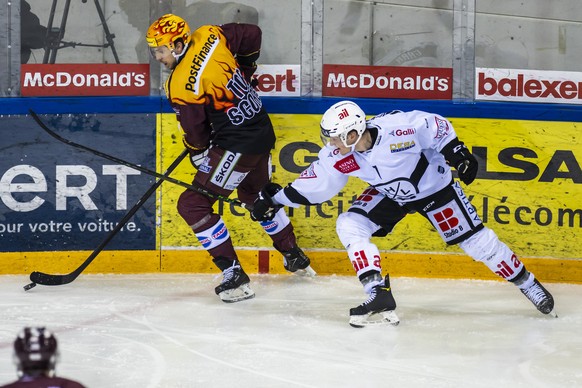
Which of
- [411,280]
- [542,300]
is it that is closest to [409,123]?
[542,300]

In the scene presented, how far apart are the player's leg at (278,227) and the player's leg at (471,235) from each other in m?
1.04

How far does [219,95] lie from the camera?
15.8 feet

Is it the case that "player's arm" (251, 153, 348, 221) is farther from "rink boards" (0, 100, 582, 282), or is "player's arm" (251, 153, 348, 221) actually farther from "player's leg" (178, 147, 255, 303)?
"rink boards" (0, 100, 582, 282)

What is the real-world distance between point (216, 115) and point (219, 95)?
0.12 metres

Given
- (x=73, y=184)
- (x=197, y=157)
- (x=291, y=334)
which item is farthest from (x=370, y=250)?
(x=73, y=184)

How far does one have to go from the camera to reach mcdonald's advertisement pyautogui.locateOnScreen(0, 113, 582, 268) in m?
5.30

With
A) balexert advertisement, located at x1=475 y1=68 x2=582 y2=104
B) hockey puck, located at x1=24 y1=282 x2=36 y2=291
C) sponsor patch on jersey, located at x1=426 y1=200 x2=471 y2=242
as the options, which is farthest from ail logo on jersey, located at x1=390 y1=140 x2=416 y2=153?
hockey puck, located at x1=24 y1=282 x2=36 y2=291

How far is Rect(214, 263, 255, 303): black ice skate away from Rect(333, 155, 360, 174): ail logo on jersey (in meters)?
0.91

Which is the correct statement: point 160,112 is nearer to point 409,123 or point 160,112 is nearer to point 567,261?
point 409,123

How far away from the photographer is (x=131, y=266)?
5.44 metres

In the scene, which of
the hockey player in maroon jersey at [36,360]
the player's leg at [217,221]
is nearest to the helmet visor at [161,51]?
the player's leg at [217,221]

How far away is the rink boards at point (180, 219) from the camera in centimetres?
530

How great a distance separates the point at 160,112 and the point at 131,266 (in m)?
0.87

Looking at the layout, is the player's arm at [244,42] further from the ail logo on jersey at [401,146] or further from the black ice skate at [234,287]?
the ail logo on jersey at [401,146]
